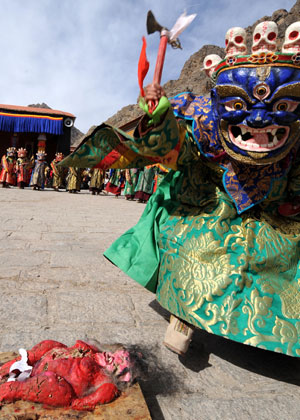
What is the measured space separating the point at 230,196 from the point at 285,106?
1.55 ft

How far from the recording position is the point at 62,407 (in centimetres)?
109

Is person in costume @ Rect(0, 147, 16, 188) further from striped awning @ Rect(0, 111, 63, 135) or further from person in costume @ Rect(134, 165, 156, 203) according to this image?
person in costume @ Rect(134, 165, 156, 203)

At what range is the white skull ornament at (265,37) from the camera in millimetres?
1508

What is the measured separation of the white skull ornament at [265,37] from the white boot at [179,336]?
1258 mm

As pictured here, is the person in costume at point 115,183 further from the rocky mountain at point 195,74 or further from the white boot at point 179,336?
the rocky mountain at point 195,74

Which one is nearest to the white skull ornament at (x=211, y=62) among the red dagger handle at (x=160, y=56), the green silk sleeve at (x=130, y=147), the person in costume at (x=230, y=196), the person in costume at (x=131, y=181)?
the person in costume at (x=230, y=196)

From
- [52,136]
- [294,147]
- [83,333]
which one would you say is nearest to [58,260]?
[83,333]

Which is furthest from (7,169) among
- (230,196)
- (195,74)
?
(195,74)

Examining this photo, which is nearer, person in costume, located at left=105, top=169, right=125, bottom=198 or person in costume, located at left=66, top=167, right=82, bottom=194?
person in costume, located at left=105, top=169, right=125, bottom=198

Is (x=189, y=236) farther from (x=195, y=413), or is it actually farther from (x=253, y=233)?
(x=195, y=413)

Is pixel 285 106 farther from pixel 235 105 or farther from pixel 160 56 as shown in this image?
pixel 160 56

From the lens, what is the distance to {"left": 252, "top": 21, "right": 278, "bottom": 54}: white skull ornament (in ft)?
4.95

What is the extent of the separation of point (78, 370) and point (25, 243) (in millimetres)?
2694

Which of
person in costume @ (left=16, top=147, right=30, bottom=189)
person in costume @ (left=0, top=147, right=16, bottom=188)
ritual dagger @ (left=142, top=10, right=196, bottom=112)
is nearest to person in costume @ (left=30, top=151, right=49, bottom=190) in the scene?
person in costume @ (left=16, top=147, right=30, bottom=189)
